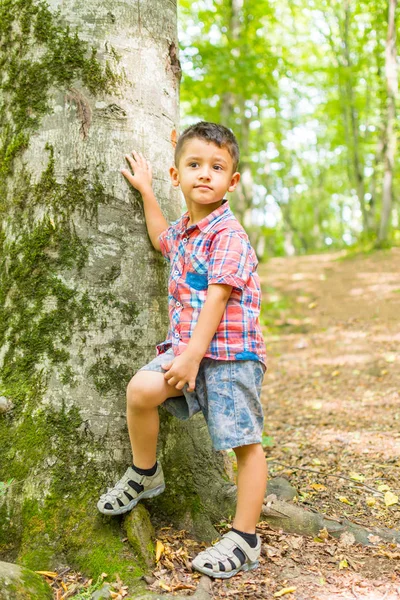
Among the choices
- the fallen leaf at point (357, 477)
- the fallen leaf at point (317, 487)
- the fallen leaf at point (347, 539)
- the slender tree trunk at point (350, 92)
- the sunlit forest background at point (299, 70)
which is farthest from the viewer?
the slender tree trunk at point (350, 92)

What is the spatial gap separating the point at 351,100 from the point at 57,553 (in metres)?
13.6

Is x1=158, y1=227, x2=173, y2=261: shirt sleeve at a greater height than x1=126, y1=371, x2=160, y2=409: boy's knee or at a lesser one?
greater

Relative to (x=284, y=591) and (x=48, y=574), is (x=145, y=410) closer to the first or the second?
(x=48, y=574)

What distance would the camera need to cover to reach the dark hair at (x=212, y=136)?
2.41 m

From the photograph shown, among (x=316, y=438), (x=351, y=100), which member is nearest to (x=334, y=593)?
(x=316, y=438)

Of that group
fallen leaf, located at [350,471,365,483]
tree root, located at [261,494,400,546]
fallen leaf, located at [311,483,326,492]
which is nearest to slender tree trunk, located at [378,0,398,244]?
fallen leaf, located at [350,471,365,483]

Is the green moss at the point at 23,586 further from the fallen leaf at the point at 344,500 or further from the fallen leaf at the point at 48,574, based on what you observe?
the fallen leaf at the point at 344,500

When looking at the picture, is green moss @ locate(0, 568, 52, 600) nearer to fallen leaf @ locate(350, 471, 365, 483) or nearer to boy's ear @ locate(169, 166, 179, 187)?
boy's ear @ locate(169, 166, 179, 187)

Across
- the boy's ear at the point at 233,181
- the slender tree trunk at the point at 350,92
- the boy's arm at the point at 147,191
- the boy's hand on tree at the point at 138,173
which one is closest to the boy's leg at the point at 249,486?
the boy's arm at the point at 147,191

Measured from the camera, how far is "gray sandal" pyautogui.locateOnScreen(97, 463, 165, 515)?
229cm

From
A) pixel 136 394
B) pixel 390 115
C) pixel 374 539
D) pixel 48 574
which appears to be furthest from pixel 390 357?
pixel 390 115

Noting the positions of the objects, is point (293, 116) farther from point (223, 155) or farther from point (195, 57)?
point (223, 155)

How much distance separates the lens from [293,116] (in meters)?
23.8

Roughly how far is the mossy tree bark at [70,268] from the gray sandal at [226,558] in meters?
0.26
